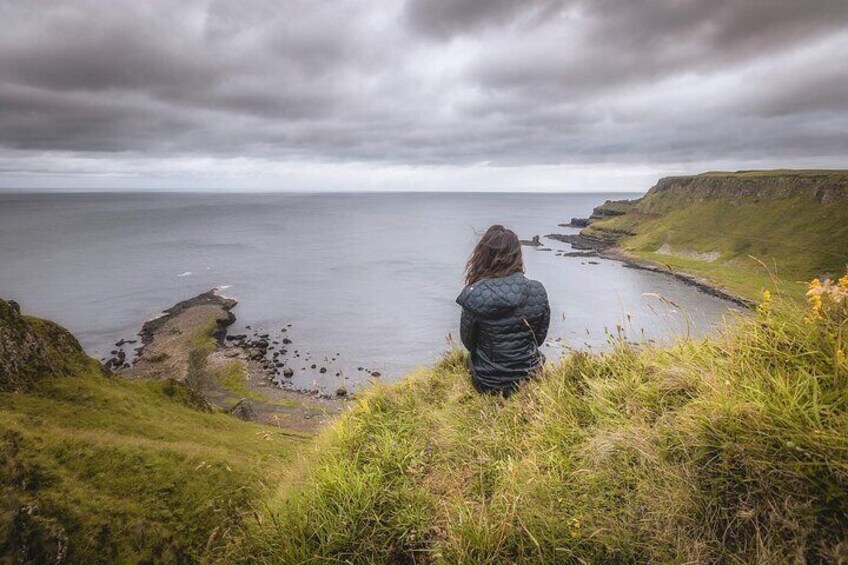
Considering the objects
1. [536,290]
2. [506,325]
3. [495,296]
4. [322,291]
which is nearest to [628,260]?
[322,291]

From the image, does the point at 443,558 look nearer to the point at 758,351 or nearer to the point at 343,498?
the point at 343,498

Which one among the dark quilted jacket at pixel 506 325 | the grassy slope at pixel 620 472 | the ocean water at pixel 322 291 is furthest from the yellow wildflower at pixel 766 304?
the dark quilted jacket at pixel 506 325

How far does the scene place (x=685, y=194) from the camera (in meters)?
175

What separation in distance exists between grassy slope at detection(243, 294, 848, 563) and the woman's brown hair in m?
1.81

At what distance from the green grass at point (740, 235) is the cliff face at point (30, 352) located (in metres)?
98.7

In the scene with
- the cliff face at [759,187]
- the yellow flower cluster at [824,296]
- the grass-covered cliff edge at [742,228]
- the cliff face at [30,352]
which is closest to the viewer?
the yellow flower cluster at [824,296]

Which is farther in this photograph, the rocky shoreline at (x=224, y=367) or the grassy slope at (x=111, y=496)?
the rocky shoreline at (x=224, y=367)

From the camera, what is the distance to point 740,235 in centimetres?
12700

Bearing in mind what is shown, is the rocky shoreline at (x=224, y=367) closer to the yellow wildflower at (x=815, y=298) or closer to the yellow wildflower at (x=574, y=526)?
the yellow wildflower at (x=574, y=526)

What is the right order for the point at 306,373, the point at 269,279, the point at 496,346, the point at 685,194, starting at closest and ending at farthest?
the point at 496,346 → the point at 306,373 → the point at 269,279 → the point at 685,194

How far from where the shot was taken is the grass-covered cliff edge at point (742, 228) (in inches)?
3927

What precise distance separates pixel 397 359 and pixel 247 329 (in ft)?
88.8

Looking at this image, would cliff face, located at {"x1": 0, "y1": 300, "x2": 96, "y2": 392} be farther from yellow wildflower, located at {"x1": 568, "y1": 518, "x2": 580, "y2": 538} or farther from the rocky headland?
the rocky headland

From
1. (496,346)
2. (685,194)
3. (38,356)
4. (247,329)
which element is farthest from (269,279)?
(685,194)
